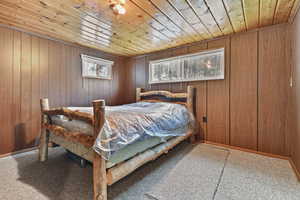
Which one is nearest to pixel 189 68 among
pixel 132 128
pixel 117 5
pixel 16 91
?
pixel 117 5

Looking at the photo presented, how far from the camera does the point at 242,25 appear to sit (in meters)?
2.33

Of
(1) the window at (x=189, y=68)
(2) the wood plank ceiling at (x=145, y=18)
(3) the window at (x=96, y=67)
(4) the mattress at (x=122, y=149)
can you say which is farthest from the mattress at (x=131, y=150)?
(3) the window at (x=96, y=67)

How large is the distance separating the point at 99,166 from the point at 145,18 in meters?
2.04

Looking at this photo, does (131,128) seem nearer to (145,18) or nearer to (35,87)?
(145,18)

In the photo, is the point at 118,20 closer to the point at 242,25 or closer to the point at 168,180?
the point at 242,25

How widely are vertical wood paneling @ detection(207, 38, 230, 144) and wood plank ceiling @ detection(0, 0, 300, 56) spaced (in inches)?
14.7

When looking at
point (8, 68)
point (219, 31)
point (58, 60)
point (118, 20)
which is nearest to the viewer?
point (118, 20)

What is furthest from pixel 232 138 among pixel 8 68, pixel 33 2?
pixel 8 68

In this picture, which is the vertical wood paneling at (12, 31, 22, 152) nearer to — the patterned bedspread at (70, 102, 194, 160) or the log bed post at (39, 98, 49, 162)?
the log bed post at (39, 98, 49, 162)

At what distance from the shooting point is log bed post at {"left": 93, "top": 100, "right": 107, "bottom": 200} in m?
1.24

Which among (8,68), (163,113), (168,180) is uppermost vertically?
(8,68)

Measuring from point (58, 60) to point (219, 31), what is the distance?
3265 mm

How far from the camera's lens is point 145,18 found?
2.06 m

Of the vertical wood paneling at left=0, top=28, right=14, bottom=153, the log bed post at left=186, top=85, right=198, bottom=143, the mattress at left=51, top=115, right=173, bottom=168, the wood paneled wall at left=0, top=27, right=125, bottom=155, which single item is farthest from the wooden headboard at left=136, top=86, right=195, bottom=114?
the vertical wood paneling at left=0, top=28, right=14, bottom=153
